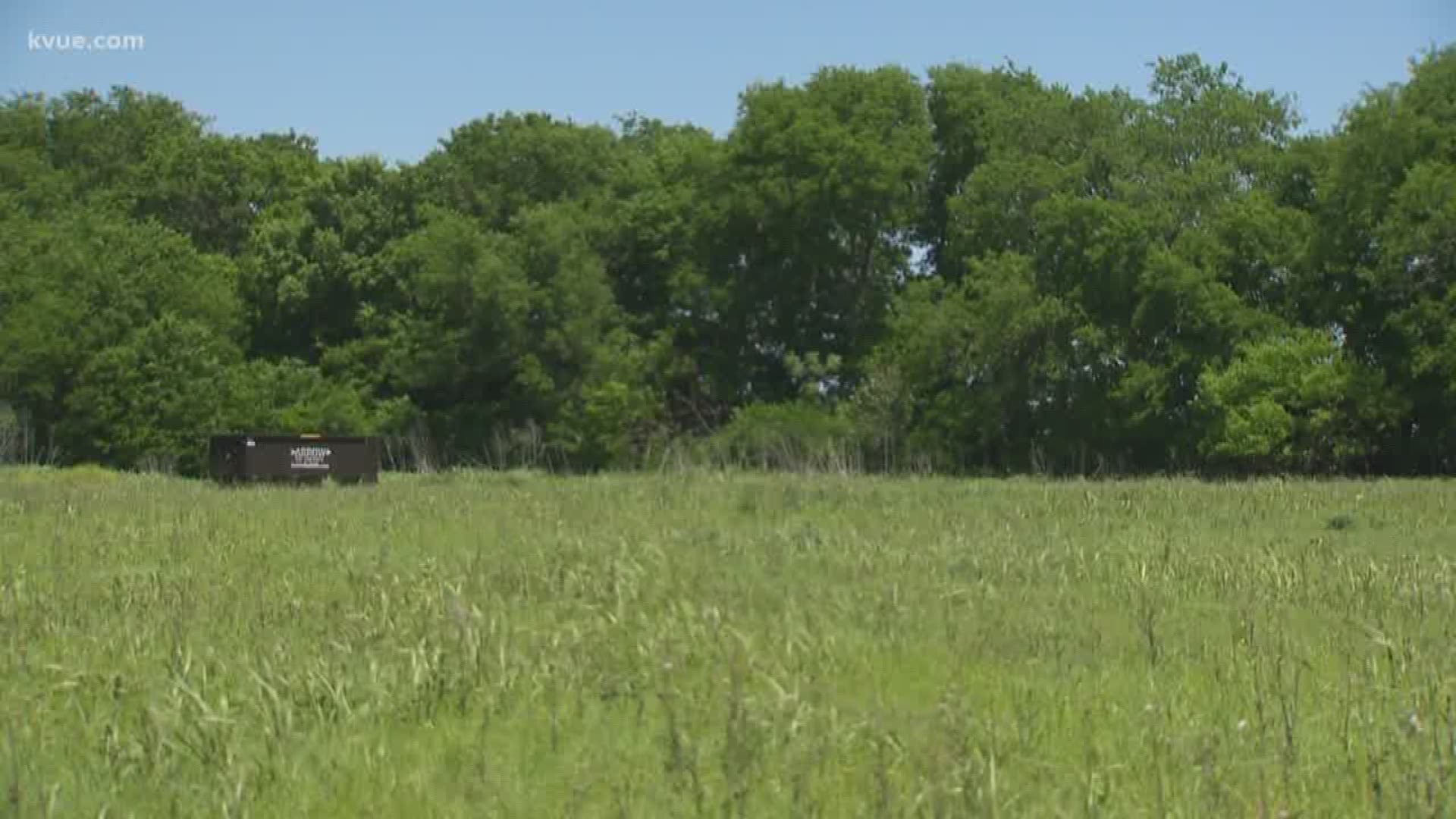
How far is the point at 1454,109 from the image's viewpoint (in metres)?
42.3

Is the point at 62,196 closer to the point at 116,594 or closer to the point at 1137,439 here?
the point at 1137,439

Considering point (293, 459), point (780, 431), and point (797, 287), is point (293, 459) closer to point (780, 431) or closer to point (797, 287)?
point (780, 431)

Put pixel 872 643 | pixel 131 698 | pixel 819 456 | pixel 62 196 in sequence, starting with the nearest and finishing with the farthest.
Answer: pixel 131 698 < pixel 872 643 < pixel 819 456 < pixel 62 196

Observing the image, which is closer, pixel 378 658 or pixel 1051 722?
pixel 1051 722

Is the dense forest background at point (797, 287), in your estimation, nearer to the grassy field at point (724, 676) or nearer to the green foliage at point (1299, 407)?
the green foliage at point (1299, 407)

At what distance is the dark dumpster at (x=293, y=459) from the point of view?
32.8 m

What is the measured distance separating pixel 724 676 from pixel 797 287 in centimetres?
5016

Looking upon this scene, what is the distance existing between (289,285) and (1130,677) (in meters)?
54.8

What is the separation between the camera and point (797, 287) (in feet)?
187

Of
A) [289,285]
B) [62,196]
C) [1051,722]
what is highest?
[62,196]

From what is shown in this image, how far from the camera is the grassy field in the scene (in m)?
5.67

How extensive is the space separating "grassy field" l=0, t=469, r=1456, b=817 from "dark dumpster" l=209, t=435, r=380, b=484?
1855 centimetres

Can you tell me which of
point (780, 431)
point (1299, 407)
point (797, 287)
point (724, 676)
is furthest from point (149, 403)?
point (724, 676)

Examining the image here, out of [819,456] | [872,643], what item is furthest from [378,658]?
[819,456]
